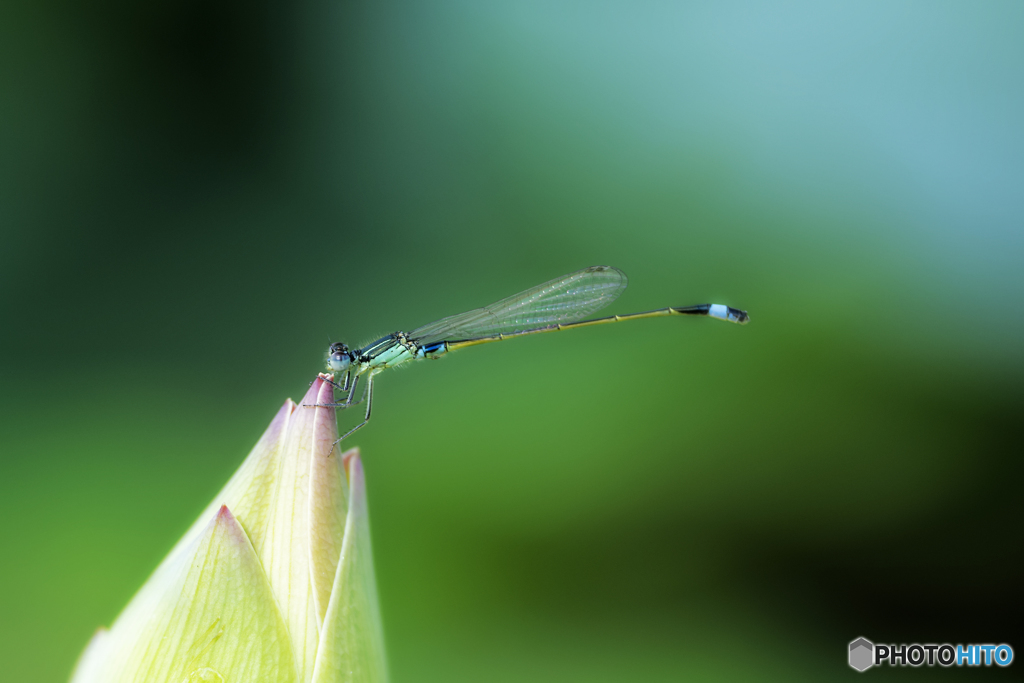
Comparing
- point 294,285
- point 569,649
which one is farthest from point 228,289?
point 569,649

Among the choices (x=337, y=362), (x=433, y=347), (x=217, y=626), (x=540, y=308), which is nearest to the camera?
(x=217, y=626)

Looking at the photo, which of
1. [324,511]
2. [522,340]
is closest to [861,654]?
[522,340]

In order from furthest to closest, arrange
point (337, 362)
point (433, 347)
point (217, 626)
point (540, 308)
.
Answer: point (540, 308) < point (433, 347) < point (337, 362) < point (217, 626)

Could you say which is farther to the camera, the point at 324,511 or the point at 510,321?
the point at 510,321

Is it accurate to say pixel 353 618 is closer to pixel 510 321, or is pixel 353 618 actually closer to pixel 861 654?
pixel 510 321

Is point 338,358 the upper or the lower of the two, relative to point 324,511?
upper

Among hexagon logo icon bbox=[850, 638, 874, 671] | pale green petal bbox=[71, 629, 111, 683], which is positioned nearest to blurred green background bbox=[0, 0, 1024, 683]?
hexagon logo icon bbox=[850, 638, 874, 671]

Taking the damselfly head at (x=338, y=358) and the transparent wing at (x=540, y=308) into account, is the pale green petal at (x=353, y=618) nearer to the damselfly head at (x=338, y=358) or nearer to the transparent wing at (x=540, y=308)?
the damselfly head at (x=338, y=358)
